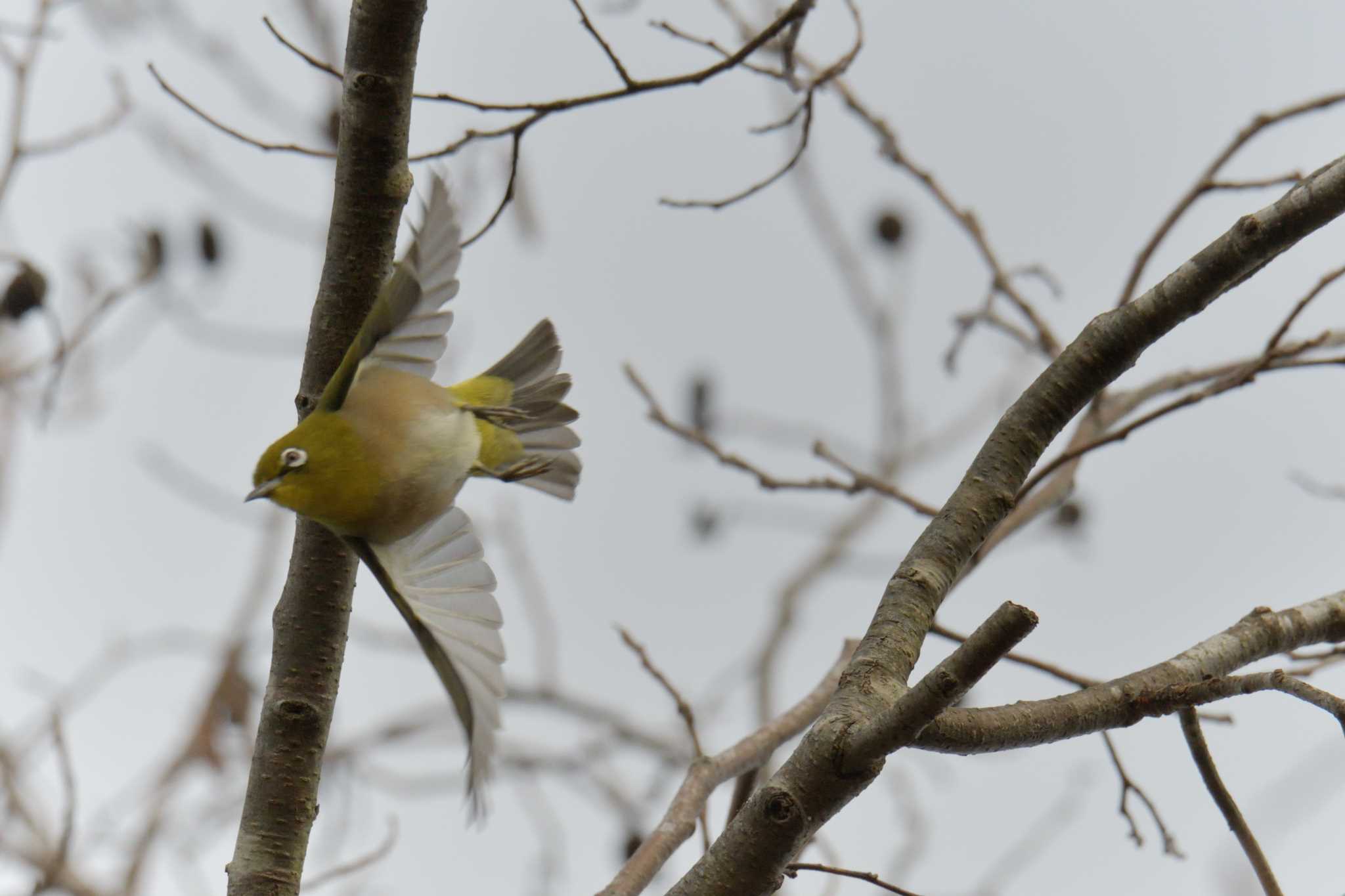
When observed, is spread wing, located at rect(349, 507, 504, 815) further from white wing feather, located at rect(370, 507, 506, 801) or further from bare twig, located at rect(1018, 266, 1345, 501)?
bare twig, located at rect(1018, 266, 1345, 501)

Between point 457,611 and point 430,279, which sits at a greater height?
point 430,279

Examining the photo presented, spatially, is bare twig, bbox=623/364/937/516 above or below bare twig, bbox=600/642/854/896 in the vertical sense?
above

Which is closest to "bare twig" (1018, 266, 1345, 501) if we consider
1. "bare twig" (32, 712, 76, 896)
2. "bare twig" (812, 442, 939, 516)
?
"bare twig" (812, 442, 939, 516)

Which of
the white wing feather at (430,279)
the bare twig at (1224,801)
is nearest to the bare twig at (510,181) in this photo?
the white wing feather at (430,279)

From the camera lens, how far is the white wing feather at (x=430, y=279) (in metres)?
2.02

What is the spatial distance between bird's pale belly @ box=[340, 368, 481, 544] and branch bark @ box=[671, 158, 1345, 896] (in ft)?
3.33

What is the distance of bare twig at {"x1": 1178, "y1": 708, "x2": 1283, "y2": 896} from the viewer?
1496 mm

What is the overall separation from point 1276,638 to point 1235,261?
0.50 meters

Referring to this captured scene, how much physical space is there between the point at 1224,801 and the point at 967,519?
478 millimetres

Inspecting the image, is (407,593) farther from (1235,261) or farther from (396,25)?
(1235,261)

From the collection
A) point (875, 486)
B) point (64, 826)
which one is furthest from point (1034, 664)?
point (64, 826)

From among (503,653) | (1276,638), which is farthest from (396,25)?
(1276,638)

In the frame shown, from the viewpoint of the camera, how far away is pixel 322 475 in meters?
2.07

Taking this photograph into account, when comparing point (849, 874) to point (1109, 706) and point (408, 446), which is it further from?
point (408, 446)
